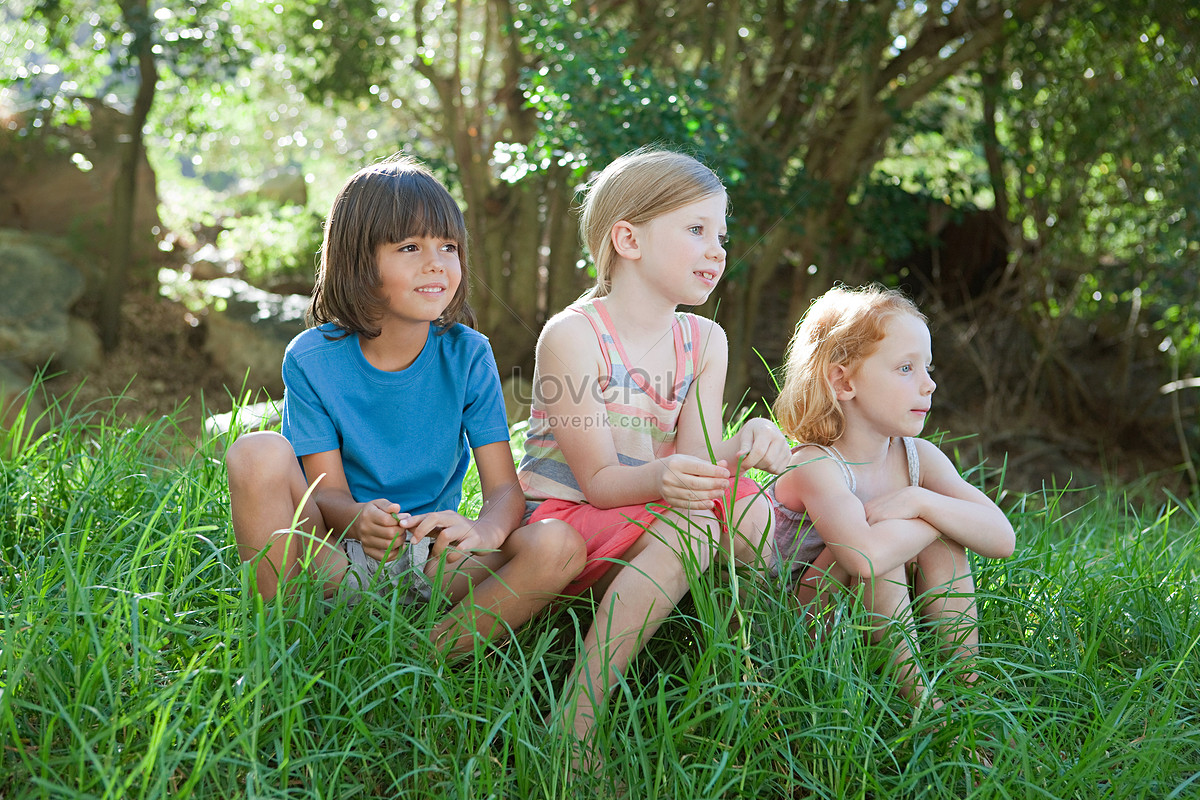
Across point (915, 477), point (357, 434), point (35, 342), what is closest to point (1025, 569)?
point (915, 477)

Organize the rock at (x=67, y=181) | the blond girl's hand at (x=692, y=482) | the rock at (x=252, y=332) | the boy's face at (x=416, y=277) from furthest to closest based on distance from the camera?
the rock at (x=67, y=181), the rock at (x=252, y=332), the boy's face at (x=416, y=277), the blond girl's hand at (x=692, y=482)

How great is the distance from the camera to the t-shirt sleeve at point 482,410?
205 cm

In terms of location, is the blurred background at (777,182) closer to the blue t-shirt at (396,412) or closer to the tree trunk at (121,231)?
the tree trunk at (121,231)

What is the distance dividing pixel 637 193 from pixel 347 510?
0.90 meters

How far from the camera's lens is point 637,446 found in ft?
6.57

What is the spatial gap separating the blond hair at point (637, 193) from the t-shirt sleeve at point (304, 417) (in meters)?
0.67

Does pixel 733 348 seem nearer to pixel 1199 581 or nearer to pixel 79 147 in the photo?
pixel 1199 581

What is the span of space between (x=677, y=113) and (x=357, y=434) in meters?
2.12

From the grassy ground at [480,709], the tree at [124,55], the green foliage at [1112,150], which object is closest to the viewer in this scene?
the grassy ground at [480,709]

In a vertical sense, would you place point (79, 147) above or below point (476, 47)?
below

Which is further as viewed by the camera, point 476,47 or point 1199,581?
point 476,47

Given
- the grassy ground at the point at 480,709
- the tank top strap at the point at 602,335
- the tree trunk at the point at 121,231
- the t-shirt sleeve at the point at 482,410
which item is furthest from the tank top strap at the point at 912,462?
the tree trunk at the point at 121,231

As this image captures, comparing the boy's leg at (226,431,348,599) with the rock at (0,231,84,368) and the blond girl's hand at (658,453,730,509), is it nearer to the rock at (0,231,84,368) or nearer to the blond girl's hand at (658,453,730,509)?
the blond girl's hand at (658,453,730,509)

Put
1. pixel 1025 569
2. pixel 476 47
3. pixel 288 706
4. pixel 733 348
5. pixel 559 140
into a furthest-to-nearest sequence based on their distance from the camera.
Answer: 1. pixel 476 47
2. pixel 733 348
3. pixel 559 140
4. pixel 1025 569
5. pixel 288 706
